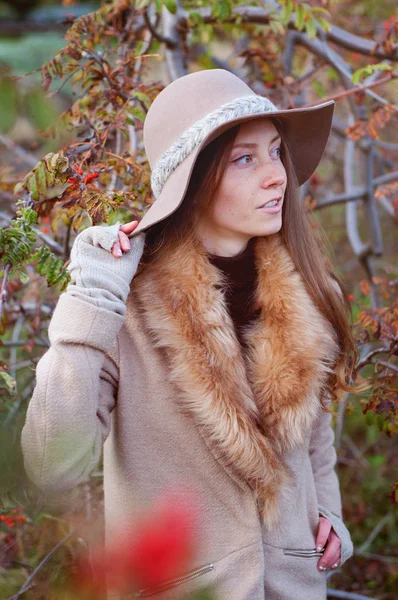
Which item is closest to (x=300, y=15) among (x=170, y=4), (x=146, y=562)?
(x=170, y=4)

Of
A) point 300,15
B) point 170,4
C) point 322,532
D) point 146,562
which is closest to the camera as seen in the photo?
point 146,562

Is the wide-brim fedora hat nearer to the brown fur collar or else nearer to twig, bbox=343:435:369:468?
the brown fur collar

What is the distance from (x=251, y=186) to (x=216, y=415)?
61cm

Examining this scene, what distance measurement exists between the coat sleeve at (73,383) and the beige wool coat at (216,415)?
0.21 feet

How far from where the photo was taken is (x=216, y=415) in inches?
63.6

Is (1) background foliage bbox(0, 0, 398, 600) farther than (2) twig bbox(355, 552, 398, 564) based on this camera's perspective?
No

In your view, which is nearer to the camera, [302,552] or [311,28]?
[302,552]

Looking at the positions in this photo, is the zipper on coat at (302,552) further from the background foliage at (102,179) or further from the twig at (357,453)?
the twig at (357,453)

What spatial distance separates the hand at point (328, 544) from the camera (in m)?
1.88

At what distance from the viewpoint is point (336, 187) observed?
627 centimetres

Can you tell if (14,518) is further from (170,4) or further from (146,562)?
(170,4)

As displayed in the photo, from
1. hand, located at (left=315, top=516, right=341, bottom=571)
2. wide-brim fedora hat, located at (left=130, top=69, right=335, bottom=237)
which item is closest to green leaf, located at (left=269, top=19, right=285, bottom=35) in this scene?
wide-brim fedora hat, located at (left=130, top=69, right=335, bottom=237)

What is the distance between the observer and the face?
1738 mm

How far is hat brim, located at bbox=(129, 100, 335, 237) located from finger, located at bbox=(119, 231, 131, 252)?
0.03 meters
